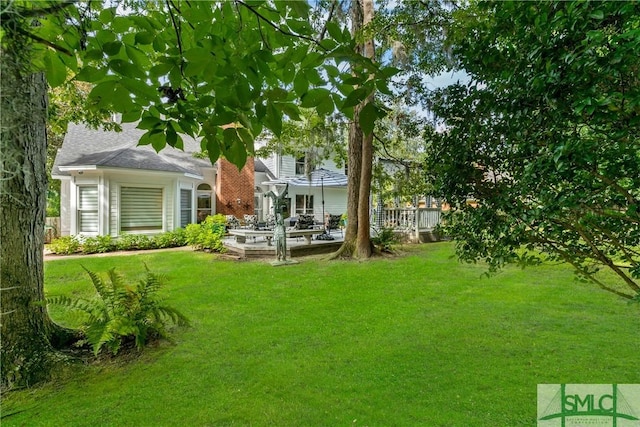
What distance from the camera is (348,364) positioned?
3.61 metres

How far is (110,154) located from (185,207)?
3.42 metres

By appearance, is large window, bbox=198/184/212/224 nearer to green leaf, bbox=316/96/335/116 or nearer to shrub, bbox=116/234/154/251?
shrub, bbox=116/234/154/251

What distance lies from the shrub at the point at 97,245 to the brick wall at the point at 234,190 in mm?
5436

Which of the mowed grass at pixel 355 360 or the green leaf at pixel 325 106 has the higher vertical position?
the green leaf at pixel 325 106

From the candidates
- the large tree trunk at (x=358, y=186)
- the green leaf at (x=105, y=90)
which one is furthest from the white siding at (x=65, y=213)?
the green leaf at (x=105, y=90)

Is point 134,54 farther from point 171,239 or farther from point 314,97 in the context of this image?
point 171,239

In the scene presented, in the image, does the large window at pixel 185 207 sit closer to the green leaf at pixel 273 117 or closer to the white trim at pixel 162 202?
the white trim at pixel 162 202

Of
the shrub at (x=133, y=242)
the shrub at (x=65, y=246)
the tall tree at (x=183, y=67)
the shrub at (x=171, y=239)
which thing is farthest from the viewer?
the shrub at (x=171, y=239)

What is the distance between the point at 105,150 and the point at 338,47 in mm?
14355

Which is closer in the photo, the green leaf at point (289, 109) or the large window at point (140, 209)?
the green leaf at point (289, 109)

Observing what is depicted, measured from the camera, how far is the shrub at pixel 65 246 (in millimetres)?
10828

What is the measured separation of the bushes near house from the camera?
10.9 metres

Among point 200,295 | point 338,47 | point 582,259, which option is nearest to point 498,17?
point 338,47
